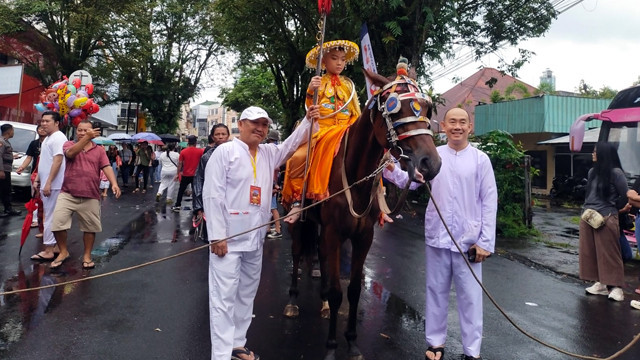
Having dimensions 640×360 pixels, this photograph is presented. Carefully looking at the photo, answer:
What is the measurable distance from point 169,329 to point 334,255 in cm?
176

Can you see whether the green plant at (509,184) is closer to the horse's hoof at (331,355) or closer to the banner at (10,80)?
the horse's hoof at (331,355)

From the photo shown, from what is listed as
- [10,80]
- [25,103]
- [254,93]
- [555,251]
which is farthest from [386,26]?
[254,93]

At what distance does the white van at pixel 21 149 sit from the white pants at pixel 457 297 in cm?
1196

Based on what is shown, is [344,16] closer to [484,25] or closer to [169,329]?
[484,25]

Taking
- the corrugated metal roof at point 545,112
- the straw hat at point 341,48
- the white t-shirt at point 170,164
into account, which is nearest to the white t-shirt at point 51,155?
the straw hat at point 341,48

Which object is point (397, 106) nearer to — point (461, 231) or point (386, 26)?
point (461, 231)

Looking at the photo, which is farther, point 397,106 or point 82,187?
point 82,187

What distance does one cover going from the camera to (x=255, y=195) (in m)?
3.40

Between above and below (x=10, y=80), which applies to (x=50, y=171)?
below

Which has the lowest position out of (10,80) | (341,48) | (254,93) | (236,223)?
(236,223)

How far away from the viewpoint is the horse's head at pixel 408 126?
279cm

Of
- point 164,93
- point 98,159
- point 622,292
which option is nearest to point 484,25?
point 622,292

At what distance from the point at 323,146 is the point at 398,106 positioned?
4.13 ft

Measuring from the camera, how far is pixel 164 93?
2917cm
